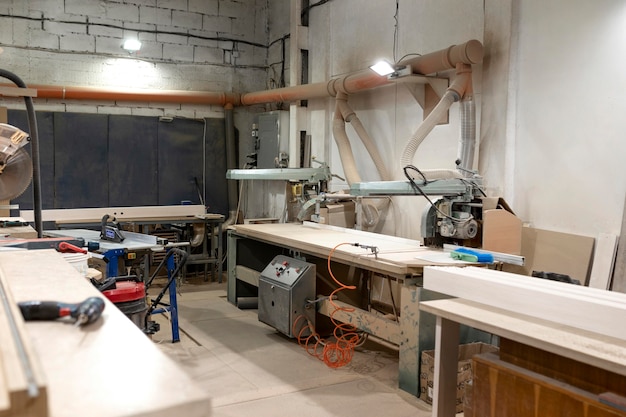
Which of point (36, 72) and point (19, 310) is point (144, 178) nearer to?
point (36, 72)

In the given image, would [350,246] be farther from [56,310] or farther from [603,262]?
[56,310]

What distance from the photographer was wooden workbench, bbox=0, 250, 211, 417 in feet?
2.78

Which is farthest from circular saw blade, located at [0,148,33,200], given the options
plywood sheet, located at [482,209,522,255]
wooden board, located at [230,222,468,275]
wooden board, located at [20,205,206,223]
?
wooden board, located at [20,205,206,223]

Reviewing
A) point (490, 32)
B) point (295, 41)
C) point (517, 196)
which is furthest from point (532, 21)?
point (295, 41)

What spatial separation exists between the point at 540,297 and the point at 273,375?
1.92 metres

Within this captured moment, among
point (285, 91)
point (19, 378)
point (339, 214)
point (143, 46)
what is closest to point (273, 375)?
point (339, 214)

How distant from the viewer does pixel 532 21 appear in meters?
3.59

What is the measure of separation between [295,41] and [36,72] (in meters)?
2.76

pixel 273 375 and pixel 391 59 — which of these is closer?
pixel 273 375

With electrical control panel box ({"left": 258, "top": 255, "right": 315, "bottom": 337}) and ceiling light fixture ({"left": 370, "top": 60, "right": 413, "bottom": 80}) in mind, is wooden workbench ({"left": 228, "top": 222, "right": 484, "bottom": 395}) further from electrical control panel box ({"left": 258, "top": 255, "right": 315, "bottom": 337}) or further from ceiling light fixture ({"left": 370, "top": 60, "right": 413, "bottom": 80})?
ceiling light fixture ({"left": 370, "top": 60, "right": 413, "bottom": 80})

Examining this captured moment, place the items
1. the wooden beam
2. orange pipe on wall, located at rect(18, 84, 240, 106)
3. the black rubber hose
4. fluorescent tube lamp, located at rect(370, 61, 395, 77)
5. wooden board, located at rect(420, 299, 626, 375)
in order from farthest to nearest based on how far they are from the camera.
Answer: orange pipe on wall, located at rect(18, 84, 240, 106) → fluorescent tube lamp, located at rect(370, 61, 395, 77) → the black rubber hose → the wooden beam → wooden board, located at rect(420, 299, 626, 375)

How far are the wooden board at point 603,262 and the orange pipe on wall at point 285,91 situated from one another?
139cm

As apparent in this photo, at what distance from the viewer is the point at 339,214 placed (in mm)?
4758

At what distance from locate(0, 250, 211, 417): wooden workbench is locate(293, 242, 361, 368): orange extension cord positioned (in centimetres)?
245
